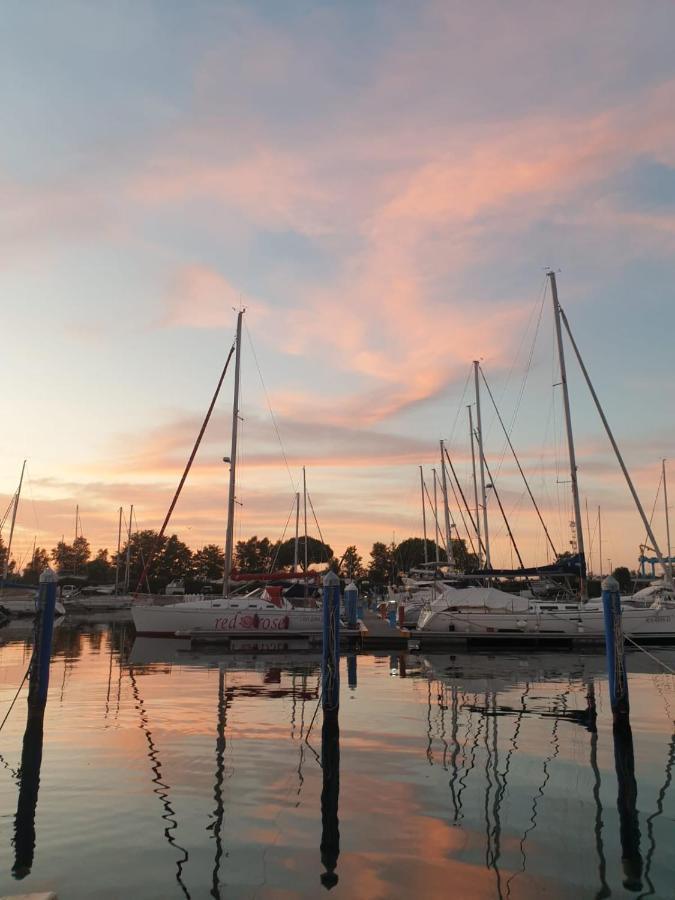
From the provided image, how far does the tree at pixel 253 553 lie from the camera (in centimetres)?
12988

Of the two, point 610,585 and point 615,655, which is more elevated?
point 610,585

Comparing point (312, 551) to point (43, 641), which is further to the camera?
point (312, 551)

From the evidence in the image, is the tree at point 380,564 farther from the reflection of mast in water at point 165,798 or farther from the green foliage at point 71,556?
the reflection of mast in water at point 165,798

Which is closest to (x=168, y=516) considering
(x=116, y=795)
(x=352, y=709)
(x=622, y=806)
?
(x=352, y=709)

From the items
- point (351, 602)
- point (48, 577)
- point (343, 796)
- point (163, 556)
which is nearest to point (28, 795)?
point (343, 796)

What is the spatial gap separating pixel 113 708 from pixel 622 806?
12.4 metres

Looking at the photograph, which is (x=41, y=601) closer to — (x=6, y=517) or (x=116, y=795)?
(x=116, y=795)

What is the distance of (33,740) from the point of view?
45.6 feet

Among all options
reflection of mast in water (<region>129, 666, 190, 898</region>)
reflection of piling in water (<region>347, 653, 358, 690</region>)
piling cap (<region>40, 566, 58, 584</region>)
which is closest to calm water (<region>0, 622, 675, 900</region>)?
reflection of mast in water (<region>129, 666, 190, 898</region>)

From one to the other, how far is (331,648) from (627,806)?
295 inches

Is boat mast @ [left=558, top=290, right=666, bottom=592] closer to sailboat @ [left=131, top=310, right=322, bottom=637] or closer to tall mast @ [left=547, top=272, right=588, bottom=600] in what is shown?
tall mast @ [left=547, top=272, right=588, bottom=600]

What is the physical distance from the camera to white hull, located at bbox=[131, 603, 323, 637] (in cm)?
3559

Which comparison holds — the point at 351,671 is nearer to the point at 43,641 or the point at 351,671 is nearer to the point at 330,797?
the point at 43,641

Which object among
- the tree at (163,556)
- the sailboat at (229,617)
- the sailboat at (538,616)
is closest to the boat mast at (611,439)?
the sailboat at (538,616)
